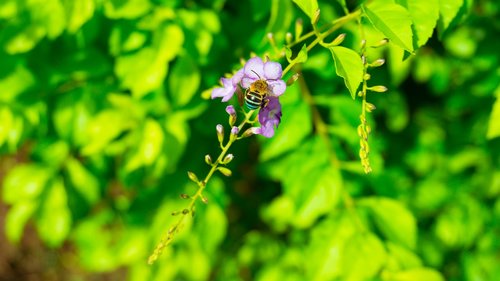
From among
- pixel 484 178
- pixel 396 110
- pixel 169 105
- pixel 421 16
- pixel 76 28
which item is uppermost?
pixel 421 16

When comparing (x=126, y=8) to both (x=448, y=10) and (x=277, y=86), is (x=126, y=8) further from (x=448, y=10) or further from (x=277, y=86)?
(x=448, y=10)

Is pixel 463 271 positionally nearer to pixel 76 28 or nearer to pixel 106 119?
pixel 106 119

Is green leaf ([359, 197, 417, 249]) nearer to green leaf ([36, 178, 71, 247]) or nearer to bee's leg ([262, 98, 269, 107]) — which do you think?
bee's leg ([262, 98, 269, 107])

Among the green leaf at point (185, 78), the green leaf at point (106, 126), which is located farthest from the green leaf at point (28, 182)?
the green leaf at point (185, 78)

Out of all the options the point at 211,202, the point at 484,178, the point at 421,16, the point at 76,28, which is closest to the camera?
the point at 421,16

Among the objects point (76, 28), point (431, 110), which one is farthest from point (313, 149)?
point (431, 110)

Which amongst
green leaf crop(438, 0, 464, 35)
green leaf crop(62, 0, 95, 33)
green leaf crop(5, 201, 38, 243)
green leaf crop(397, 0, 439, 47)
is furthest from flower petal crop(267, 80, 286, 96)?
green leaf crop(5, 201, 38, 243)
